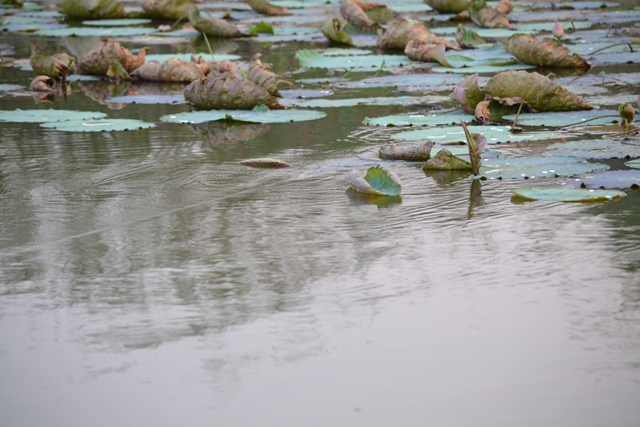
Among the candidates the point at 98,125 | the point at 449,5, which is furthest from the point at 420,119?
the point at 449,5

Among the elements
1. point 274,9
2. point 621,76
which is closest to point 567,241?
point 621,76

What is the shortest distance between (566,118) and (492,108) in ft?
1.03

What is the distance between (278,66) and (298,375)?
5500 millimetres

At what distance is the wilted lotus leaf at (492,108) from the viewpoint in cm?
421

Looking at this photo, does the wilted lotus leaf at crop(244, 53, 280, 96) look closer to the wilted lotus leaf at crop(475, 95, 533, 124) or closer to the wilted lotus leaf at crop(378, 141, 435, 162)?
the wilted lotus leaf at crop(475, 95, 533, 124)

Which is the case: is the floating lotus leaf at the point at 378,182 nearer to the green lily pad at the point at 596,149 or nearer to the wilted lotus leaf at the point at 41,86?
the green lily pad at the point at 596,149

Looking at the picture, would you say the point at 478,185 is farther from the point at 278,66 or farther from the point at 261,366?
the point at 278,66

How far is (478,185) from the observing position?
3139mm

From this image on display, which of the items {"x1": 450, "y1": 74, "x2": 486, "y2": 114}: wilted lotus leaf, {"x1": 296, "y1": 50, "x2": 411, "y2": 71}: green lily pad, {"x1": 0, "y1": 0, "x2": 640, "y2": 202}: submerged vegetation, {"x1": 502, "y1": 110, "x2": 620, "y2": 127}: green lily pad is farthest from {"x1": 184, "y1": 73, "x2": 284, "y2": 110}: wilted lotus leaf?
{"x1": 296, "y1": 50, "x2": 411, "y2": 71}: green lily pad

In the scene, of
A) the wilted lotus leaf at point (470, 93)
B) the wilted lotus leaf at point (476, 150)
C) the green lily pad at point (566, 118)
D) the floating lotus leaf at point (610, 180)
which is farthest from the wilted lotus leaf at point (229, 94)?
the floating lotus leaf at point (610, 180)

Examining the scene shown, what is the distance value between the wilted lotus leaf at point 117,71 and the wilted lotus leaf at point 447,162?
11.2 ft

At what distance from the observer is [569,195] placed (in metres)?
2.86

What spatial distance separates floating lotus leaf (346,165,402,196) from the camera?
299 centimetres

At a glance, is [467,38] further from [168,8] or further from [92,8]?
[92,8]
